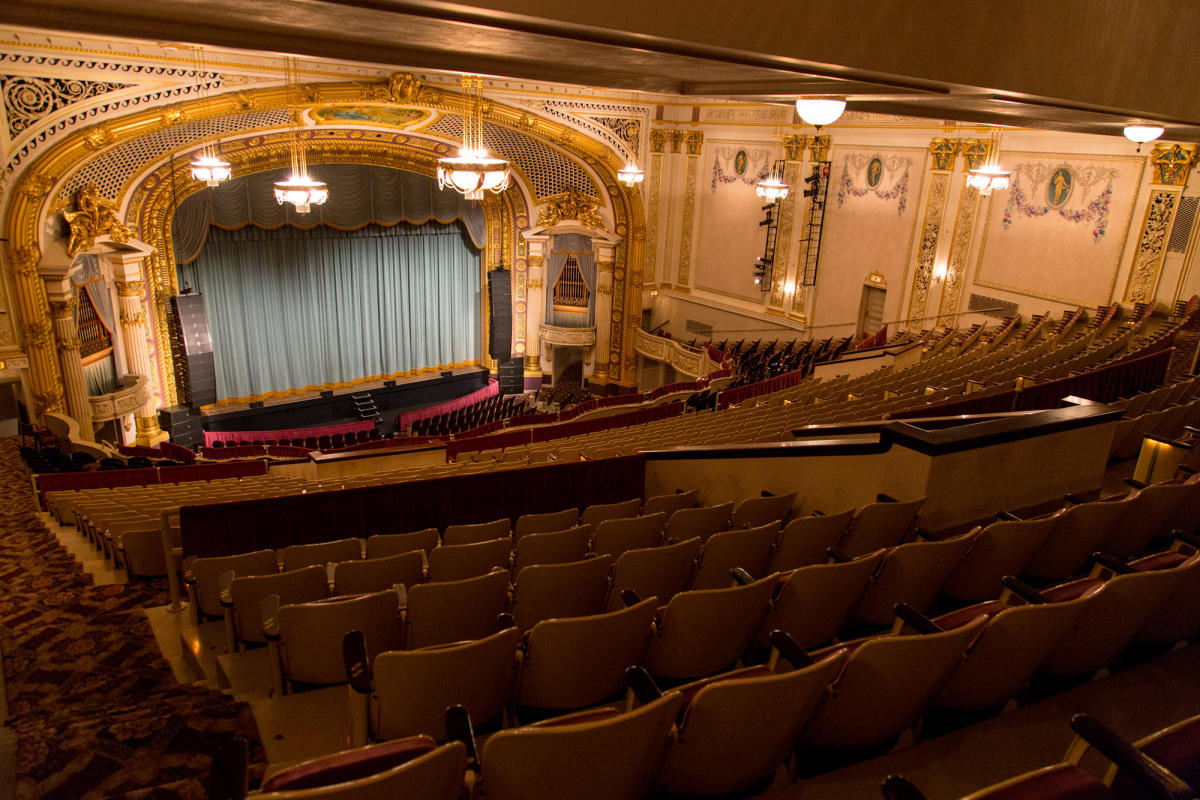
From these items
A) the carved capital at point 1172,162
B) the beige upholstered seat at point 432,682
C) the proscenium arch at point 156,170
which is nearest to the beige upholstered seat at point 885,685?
the beige upholstered seat at point 432,682

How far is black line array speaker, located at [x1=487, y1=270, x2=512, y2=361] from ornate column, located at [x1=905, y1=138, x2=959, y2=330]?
8453 millimetres

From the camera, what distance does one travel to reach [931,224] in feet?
40.6

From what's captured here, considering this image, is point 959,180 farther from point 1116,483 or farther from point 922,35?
point 922,35

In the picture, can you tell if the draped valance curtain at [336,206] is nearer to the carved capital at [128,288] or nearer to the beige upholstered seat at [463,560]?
the carved capital at [128,288]

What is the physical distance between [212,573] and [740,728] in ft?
8.49

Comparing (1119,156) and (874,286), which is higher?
(1119,156)

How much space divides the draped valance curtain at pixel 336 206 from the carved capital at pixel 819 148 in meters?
7.03

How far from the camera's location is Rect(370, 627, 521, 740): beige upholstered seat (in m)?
1.95

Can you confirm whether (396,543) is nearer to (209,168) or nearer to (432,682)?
(432,682)

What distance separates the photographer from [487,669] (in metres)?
2.08

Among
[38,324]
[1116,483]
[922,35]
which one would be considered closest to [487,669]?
[922,35]

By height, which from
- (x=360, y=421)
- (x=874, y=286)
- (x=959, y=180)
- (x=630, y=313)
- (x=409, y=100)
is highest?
(x=409, y=100)

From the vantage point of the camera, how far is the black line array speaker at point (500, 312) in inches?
674

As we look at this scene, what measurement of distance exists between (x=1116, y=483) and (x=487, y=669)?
4.06 m
